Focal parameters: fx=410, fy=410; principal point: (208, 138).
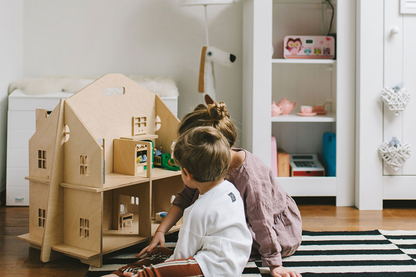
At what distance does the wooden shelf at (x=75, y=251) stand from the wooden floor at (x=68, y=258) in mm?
58

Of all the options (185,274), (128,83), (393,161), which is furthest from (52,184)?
(393,161)

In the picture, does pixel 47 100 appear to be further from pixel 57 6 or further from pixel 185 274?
pixel 185 274

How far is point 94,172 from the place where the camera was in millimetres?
1437

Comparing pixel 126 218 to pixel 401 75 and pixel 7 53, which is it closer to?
pixel 7 53

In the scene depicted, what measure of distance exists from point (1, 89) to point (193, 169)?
5.43 ft

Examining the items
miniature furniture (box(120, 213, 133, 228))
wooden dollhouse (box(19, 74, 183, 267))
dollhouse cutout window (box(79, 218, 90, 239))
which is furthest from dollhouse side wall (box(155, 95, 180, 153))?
dollhouse cutout window (box(79, 218, 90, 239))

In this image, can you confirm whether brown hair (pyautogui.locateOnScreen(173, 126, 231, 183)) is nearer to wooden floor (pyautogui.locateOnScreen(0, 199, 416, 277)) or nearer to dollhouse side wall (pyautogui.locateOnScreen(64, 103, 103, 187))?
dollhouse side wall (pyautogui.locateOnScreen(64, 103, 103, 187))

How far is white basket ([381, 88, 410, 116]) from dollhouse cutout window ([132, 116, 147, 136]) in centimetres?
132

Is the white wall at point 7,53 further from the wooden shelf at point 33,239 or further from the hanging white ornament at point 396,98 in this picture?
the hanging white ornament at point 396,98

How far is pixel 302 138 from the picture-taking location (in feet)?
9.02

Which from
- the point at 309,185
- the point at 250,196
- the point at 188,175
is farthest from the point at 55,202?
the point at 309,185

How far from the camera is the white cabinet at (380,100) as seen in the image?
→ 2.28 meters

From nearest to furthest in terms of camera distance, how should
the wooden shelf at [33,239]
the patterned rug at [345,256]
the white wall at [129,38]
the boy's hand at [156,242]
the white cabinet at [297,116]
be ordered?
1. the boy's hand at [156,242]
2. the patterned rug at [345,256]
3. the wooden shelf at [33,239]
4. the white cabinet at [297,116]
5. the white wall at [129,38]

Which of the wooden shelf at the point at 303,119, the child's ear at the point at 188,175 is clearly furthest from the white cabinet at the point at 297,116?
the child's ear at the point at 188,175
